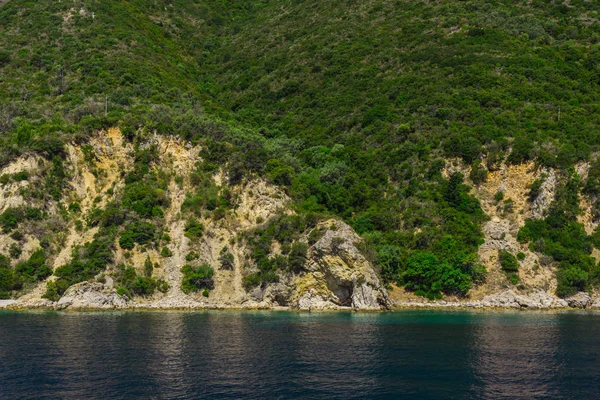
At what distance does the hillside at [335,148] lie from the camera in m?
70.6

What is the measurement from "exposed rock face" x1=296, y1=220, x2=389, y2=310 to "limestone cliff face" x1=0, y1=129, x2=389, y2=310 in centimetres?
12

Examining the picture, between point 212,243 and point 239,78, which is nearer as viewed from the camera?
point 212,243

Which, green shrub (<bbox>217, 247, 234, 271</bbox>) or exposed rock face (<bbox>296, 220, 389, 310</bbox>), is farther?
green shrub (<bbox>217, 247, 234, 271</bbox>)

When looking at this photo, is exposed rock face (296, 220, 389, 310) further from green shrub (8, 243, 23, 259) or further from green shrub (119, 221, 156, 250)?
green shrub (8, 243, 23, 259)

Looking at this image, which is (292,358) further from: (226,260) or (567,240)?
(567,240)

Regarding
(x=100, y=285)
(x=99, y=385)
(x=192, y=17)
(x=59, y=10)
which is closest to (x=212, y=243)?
(x=100, y=285)

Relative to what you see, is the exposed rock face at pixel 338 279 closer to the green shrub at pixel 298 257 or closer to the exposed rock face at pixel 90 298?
the green shrub at pixel 298 257

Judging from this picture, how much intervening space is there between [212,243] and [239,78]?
2866 inches

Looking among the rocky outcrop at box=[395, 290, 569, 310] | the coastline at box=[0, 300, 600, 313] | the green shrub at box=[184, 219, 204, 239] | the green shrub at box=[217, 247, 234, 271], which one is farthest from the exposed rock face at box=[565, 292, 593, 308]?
the green shrub at box=[184, 219, 204, 239]

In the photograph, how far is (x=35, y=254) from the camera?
6594 centimetres

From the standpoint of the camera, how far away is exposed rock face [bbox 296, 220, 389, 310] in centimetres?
6412

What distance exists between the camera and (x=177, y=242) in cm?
7119

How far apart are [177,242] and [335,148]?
38.7m

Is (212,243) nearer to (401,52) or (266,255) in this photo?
(266,255)
